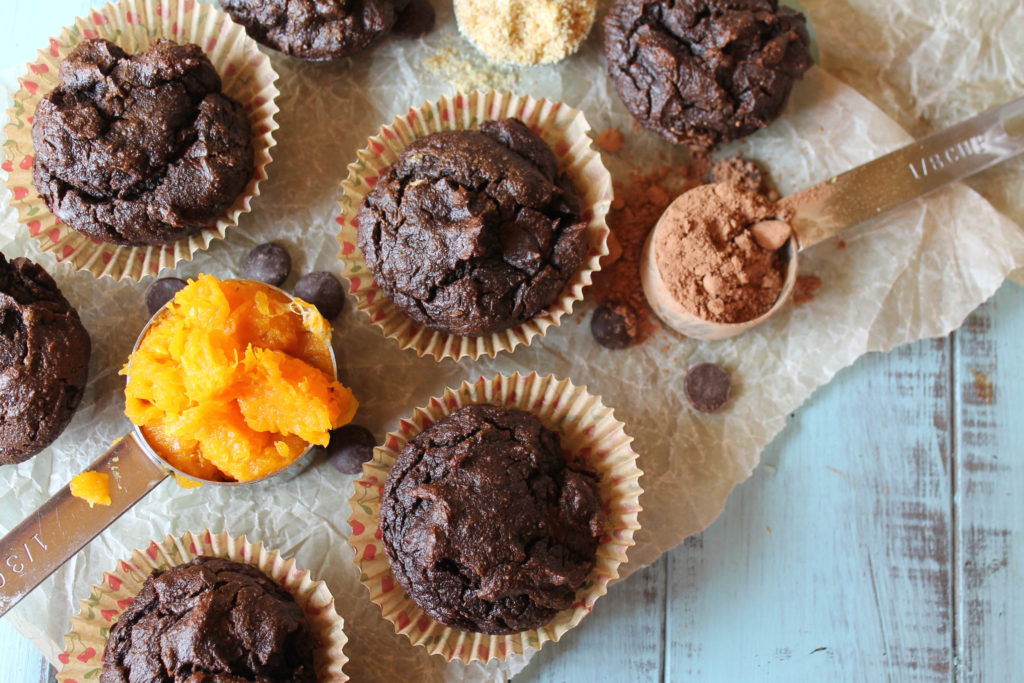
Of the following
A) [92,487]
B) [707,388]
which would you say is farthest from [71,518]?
[707,388]

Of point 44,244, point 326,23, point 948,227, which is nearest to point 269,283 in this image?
point 44,244

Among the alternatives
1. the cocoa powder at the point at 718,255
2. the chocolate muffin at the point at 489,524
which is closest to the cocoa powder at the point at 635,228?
the cocoa powder at the point at 718,255

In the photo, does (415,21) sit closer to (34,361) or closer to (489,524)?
(34,361)

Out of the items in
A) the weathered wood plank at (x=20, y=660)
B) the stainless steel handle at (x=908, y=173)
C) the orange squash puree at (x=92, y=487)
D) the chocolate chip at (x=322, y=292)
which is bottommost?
the weathered wood plank at (x=20, y=660)

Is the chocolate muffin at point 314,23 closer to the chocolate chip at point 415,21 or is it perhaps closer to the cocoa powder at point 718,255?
the chocolate chip at point 415,21

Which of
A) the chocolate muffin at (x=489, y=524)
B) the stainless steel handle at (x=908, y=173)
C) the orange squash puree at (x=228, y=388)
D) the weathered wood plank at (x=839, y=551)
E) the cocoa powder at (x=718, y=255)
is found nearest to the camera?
the chocolate muffin at (x=489, y=524)

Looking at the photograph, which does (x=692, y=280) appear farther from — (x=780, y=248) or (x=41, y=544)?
(x=41, y=544)

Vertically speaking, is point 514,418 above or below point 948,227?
above
